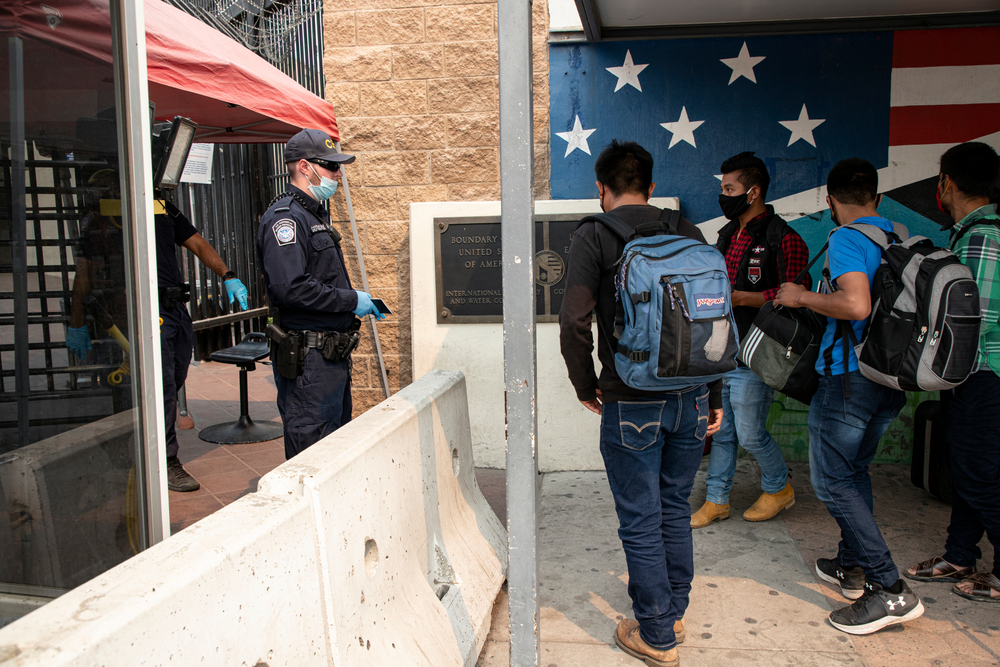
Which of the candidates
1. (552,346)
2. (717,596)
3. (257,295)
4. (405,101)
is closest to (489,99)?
(405,101)

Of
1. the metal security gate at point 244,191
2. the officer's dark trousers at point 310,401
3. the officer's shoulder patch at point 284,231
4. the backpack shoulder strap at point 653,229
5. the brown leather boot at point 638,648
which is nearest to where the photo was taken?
the backpack shoulder strap at point 653,229

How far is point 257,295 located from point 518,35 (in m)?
8.88

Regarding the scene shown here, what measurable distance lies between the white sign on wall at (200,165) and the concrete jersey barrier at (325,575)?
17.6 ft

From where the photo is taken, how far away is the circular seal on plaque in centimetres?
501

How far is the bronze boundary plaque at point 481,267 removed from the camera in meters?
5.01

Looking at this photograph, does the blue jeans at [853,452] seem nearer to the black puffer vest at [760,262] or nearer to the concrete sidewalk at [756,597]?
the concrete sidewalk at [756,597]

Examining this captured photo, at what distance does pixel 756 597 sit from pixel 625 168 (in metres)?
2.05

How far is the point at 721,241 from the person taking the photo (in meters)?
4.05

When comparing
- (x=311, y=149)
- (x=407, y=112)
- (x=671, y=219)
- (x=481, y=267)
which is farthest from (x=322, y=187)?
(x=671, y=219)

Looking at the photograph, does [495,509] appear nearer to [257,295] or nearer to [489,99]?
[489,99]

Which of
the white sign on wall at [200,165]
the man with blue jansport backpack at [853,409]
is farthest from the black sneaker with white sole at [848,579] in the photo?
the white sign on wall at [200,165]

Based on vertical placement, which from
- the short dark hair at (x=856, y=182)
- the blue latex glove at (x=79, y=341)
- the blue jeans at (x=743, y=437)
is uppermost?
the short dark hair at (x=856, y=182)

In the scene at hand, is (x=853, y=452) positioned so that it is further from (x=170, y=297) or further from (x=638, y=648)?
(x=170, y=297)

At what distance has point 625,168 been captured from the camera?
2.81m
